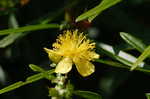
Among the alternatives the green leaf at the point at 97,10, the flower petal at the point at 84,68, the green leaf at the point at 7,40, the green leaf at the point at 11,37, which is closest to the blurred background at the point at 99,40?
the green leaf at the point at 11,37

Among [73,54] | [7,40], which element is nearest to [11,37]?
[7,40]

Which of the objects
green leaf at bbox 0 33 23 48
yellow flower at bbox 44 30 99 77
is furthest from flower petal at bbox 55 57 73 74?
Result: green leaf at bbox 0 33 23 48

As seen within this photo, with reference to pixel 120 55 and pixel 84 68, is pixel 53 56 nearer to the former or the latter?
pixel 84 68

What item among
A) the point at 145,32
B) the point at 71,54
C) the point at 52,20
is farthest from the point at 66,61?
the point at 145,32

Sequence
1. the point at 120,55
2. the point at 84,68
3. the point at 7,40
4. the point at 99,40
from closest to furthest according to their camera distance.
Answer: the point at 84,68, the point at 120,55, the point at 7,40, the point at 99,40

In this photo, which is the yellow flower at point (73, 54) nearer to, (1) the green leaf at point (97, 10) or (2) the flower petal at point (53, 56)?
(2) the flower petal at point (53, 56)

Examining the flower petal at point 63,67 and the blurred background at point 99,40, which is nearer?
the flower petal at point 63,67

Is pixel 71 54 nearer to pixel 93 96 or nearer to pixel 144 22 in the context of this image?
pixel 93 96

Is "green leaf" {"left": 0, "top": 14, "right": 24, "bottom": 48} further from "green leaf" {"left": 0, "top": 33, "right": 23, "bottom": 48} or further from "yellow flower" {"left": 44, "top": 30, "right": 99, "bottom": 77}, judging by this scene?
"yellow flower" {"left": 44, "top": 30, "right": 99, "bottom": 77}
